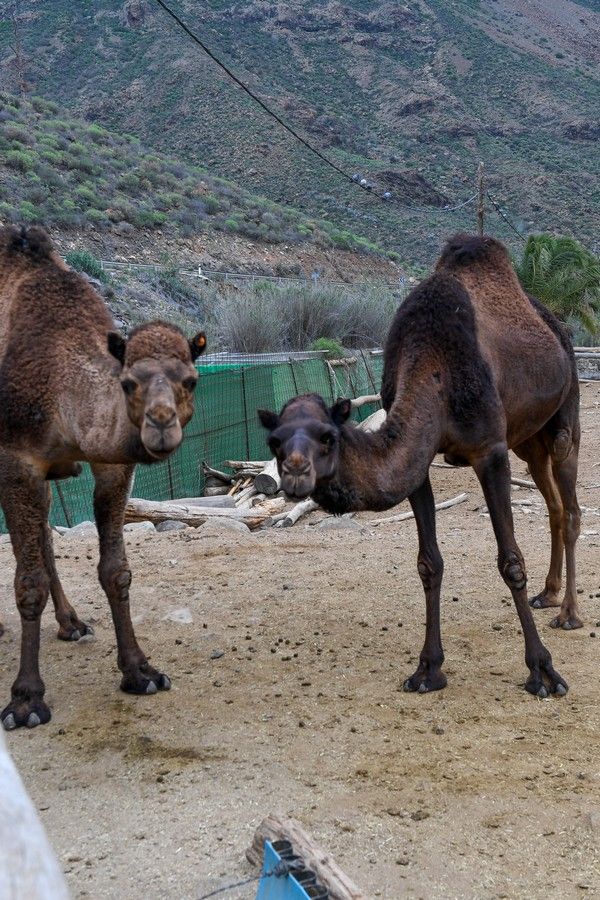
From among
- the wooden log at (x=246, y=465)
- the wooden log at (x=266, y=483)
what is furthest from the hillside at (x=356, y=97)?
the wooden log at (x=266, y=483)

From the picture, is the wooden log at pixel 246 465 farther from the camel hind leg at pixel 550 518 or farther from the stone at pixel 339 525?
the camel hind leg at pixel 550 518

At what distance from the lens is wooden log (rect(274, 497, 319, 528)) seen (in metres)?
11.7

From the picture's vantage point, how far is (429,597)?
6.09 meters

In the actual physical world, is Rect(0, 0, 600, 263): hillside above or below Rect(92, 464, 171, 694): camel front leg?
above

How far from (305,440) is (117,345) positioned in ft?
3.56

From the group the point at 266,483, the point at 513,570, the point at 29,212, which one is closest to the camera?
the point at 513,570

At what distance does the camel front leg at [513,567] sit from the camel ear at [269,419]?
148 cm

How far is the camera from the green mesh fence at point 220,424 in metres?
12.0

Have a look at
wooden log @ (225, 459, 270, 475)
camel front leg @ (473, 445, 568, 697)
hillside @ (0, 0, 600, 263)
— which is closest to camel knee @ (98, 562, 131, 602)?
camel front leg @ (473, 445, 568, 697)

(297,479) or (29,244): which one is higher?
(29,244)

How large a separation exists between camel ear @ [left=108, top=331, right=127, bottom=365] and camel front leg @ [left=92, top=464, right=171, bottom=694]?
1093 mm

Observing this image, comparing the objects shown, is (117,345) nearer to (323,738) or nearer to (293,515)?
(323,738)

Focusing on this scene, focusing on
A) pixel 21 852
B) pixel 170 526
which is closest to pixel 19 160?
pixel 170 526

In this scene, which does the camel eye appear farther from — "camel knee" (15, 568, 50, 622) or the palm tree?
the palm tree
